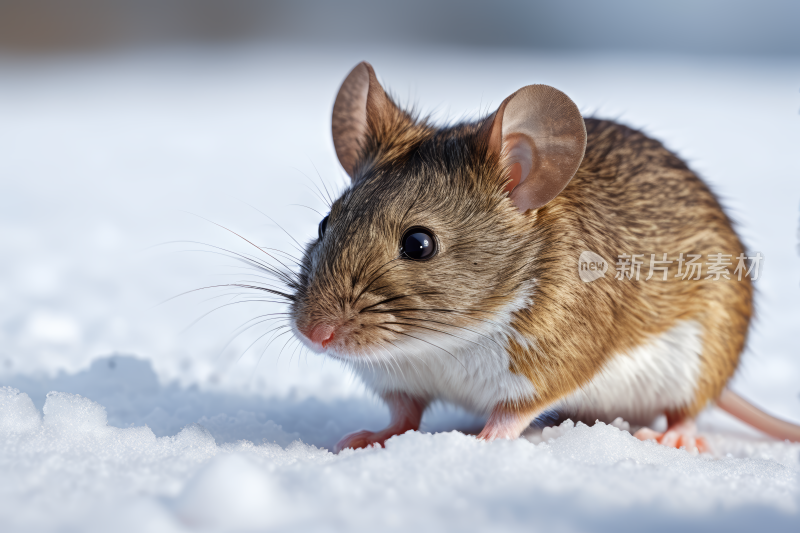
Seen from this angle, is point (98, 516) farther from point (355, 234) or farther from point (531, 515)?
point (355, 234)

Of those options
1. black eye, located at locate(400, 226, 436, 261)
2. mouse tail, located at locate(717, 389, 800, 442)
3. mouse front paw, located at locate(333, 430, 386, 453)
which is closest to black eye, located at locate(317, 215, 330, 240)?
black eye, located at locate(400, 226, 436, 261)

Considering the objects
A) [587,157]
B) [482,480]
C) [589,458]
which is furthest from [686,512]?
[587,157]

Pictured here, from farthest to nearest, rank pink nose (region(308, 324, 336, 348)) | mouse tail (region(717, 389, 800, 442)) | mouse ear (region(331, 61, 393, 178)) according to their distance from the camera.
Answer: mouse tail (region(717, 389, 800, 442))
mouse ear (region(331, 61, 393, 178))
pink nose (region(308, 324, 336, 348))

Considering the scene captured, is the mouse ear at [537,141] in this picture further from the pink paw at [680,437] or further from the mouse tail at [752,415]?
the mouse tail at [752,415]

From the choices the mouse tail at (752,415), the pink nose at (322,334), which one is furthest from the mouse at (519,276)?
the mouse tail at (752,415)

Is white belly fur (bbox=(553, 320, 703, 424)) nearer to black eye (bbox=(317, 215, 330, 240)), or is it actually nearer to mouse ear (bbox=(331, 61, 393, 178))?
black eye (bbox=(317, 215, 330, 240))

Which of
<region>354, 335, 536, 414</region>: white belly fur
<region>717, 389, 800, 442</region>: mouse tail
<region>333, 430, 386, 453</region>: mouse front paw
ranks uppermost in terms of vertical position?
<region>354, 335, 536, 414</region>: white belly fur

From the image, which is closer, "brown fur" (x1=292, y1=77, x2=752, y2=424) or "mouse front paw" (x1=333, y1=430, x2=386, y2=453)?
"brown fur" (x1=292, y1=77, x2=752, y2=424)
